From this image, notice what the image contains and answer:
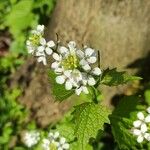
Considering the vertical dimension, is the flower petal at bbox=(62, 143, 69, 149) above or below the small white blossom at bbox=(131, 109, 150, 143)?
below

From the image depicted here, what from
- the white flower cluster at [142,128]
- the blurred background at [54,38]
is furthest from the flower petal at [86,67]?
the blurred background at [54,38]

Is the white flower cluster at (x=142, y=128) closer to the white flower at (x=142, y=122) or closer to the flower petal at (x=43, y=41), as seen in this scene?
the white flower at (x=142, y=122)

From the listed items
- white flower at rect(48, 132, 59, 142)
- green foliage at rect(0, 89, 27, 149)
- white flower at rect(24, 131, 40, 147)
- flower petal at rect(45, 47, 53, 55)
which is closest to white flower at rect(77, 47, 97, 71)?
flower petal at rect(45, 47, 53, 55)

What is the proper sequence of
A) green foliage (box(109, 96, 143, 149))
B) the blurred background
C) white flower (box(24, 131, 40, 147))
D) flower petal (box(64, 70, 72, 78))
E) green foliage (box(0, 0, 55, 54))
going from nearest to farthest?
flower petal (box(64, 70, 72, 78))
green foliage (box(109, 96, 143, 149))
the blurred background
white flower (box(24, 131, 40, 147))
green foliage (box(0, 0, 55, 54))

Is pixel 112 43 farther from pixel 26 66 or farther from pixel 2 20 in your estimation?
pixel 2 20

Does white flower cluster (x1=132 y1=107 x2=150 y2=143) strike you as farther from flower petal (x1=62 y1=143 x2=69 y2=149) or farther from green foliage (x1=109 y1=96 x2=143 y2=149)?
flower petal (x1=62 y1=143 x2=69 y2=149)

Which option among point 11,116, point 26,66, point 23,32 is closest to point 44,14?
point 23,32

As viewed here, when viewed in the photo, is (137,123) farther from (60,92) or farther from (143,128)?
(60,92)
